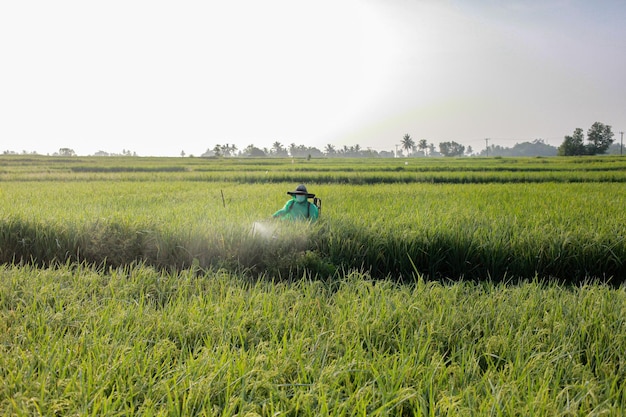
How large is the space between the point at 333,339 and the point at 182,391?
2.47 feet

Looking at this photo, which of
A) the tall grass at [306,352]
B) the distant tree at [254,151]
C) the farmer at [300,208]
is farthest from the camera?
the distant tree at [254,151]

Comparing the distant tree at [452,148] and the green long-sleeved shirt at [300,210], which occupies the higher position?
the distant tree at [452,148]

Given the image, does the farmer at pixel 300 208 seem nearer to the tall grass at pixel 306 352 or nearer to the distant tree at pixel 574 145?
the tall grass at pixel 306 352

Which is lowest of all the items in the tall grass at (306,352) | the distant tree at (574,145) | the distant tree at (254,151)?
the tall grass at (306,352)

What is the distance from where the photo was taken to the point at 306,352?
5.20 ft

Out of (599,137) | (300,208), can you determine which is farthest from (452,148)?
(300,208)

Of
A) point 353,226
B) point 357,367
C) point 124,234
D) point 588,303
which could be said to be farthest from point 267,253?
point 588,303

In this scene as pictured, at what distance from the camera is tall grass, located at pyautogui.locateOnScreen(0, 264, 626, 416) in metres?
1.25

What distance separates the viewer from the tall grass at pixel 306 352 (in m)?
1.25

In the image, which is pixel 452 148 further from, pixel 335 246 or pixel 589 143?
pixel 335 246

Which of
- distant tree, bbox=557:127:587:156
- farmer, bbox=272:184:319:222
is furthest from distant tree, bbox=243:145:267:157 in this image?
farmer, bbox=272:184:319:222

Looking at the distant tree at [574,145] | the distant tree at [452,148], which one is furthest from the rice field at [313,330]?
the distant tree at [452,148]

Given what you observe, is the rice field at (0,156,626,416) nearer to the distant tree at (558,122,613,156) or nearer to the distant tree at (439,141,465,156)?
the distant tree at (558,122,613,156)

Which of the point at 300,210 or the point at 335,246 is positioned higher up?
the point at 300,210
